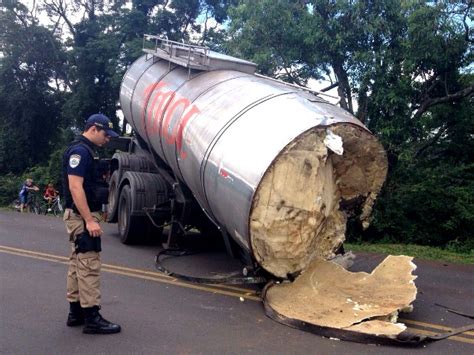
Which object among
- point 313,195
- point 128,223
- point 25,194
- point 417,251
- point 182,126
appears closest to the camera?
point 313,195

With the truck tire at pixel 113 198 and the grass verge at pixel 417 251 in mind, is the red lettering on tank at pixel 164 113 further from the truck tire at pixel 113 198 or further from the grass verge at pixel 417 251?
the grass verge at pixel 417 251

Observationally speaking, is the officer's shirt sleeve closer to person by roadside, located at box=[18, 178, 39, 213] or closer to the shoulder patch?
the shoulder patch

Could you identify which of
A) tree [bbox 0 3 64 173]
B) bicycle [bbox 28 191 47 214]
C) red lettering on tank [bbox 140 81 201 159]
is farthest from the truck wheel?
tree [bbox 0 3 64 173]

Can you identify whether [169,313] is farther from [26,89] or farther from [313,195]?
[26,89]

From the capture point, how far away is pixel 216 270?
834 cm

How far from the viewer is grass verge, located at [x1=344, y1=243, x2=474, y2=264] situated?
10.9m

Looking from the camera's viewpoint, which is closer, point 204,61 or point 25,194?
point 204,61

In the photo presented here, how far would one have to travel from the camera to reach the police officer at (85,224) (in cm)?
518

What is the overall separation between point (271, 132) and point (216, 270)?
298 cm

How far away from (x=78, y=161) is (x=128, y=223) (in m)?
5.39

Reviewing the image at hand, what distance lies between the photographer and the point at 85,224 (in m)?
5.23

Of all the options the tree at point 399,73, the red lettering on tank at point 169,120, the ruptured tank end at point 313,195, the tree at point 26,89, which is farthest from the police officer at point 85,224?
the tree at point 26,89

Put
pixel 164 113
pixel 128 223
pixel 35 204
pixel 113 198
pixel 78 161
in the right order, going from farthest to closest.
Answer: pixel 35 204, pixel 113 198, pixel 128 223, pixel 164 113, pixel 78 161

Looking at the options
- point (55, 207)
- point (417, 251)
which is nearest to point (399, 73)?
point (417, 251)
